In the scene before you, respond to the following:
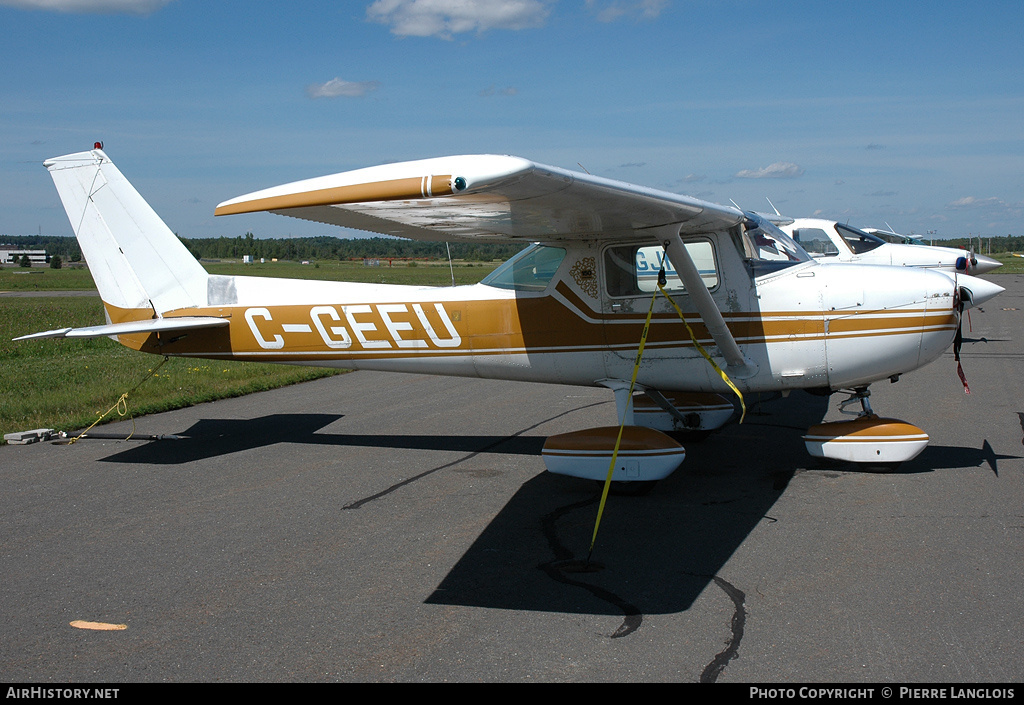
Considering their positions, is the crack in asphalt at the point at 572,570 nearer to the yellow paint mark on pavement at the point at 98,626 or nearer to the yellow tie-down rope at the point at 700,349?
the yellow tie-down rope at the point at 700,349

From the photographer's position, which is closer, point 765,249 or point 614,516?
point 614,516

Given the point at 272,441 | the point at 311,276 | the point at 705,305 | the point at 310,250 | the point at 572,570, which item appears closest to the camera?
the point at 572,570

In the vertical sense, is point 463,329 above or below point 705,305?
below

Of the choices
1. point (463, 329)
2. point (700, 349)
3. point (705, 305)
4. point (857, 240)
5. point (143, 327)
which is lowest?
point (700, 349)

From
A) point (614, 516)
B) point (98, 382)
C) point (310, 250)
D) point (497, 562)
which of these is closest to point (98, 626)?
point (497, 562)

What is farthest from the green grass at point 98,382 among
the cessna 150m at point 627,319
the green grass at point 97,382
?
the cessna 150m at point 627,319

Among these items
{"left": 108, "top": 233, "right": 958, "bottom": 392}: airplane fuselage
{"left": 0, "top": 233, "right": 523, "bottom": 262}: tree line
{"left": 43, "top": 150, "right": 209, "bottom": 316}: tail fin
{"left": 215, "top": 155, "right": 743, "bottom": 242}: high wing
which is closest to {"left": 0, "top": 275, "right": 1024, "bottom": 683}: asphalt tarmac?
{"left": 108, "top": 233, "right": 958, "bottom": 392}: airplane fuselage

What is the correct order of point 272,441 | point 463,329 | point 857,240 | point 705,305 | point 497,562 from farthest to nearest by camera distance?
point 857,240, point 272,441, point 463,329, point 705,305, point 497,562

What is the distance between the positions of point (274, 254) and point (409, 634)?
143 meters

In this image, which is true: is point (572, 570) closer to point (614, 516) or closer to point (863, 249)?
point (614, 516)

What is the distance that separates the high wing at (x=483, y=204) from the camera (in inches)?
145

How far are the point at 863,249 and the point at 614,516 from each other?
1441 cm

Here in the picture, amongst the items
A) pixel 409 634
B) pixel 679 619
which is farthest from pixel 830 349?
pixel 409 634

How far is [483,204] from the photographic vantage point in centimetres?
483
